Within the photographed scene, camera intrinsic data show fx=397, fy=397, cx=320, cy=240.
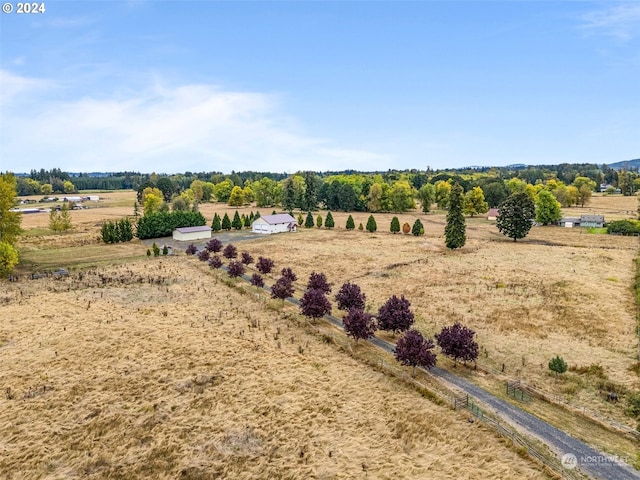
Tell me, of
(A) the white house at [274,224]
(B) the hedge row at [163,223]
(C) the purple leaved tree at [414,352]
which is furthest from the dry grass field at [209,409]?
(A) the white house at [274,224]

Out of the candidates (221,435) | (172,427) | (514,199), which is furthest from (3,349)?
(514,199)

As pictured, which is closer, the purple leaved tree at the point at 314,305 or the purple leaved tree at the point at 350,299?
the purple leaved tree at the point at 314,305

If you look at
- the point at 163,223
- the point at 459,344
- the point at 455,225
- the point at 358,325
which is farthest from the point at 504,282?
the point at 163,223

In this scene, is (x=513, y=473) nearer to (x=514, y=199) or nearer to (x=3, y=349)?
(x=3, y=349)

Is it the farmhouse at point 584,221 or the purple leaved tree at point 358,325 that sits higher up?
the farmhouse at point 584,221

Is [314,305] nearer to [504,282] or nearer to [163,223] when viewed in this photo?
[504,282]

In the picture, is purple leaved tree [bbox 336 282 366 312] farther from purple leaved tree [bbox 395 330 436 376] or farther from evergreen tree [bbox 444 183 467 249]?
evergreen tree [bbox 444 183 467 249]

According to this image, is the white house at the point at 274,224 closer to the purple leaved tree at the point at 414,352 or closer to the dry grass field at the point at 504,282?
the dry grass field at the point at 504,282
